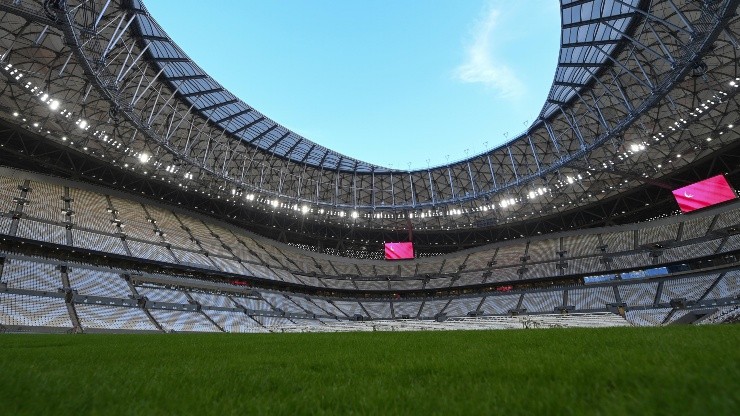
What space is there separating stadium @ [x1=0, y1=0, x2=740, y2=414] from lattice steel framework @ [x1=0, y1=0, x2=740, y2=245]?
0.68ft

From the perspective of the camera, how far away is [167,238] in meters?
40.2

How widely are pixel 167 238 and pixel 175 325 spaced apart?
14.9m

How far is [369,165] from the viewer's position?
50969 millimetres

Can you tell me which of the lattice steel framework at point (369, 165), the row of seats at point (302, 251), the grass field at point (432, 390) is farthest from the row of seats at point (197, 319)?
the grass field at point (432, 390)

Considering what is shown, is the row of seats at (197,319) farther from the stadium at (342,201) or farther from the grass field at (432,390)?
the grass field at (432,390)

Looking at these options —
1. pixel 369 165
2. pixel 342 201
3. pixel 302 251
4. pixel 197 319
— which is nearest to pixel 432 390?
pixel 197 319

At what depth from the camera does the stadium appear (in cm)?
2381

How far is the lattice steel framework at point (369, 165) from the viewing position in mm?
22656

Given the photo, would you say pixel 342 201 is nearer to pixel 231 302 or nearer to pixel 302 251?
pixel 302 251

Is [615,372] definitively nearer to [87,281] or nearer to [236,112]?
[87,281]

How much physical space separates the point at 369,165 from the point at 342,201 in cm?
689

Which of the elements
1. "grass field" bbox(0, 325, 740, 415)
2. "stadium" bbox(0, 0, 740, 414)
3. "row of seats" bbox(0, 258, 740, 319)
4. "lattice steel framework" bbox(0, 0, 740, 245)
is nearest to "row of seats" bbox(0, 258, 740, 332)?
"row of seats" bbox(0, 258, 740, 319)

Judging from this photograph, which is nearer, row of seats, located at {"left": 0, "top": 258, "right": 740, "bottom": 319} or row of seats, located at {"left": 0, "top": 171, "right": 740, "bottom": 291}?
row of seats, located at {"left": 0, "top": 258, "right": 740, "bottom": 319}

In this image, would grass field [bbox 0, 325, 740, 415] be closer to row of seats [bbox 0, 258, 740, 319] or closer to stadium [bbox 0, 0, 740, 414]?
stadium [bbox 0, 0, 740, 414]
